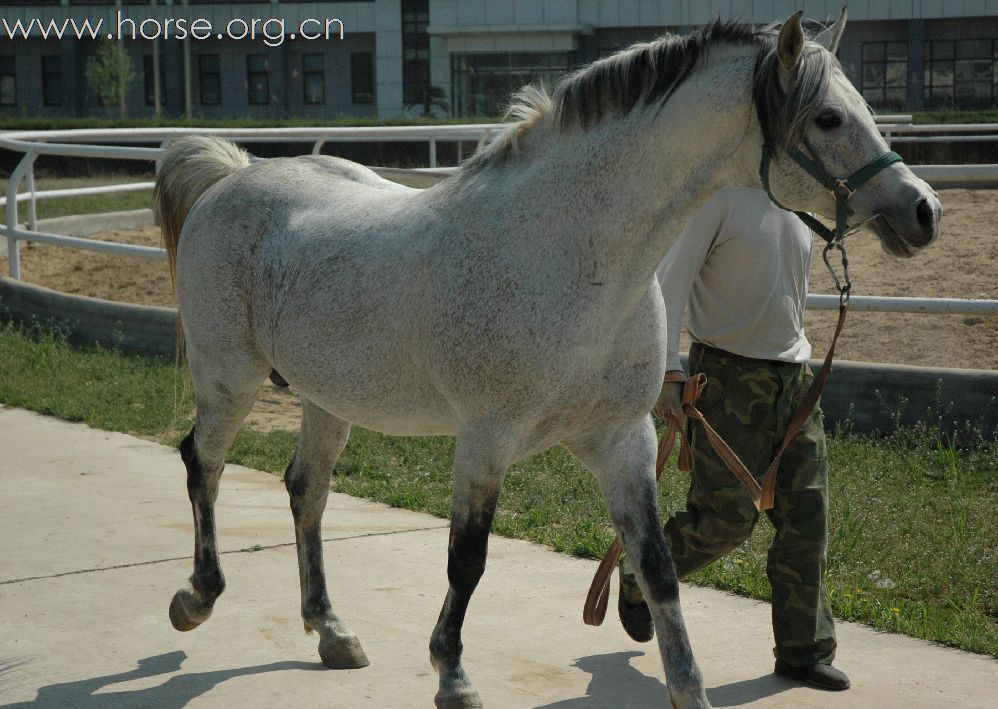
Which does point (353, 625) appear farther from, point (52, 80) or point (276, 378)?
point (52, 80)

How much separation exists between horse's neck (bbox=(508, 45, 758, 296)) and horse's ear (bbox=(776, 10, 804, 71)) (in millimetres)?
174

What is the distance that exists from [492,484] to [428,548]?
7.22 feet

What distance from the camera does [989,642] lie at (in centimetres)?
446

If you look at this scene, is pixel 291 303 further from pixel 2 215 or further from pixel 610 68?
pixel 2 215

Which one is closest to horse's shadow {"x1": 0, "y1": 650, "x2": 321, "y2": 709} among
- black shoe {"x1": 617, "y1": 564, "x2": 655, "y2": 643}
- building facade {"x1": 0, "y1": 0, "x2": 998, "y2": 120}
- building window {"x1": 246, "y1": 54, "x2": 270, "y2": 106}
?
black shoe {"x1": 617, "y1": 564, "x2": 655, "y2": 643}

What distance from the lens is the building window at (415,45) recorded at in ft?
151

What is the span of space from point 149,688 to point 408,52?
43741 mm

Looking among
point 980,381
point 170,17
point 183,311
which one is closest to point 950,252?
point 980,381

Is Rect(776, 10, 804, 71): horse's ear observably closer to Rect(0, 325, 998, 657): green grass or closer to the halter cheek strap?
the halter cheek strap

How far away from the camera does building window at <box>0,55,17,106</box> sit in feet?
163

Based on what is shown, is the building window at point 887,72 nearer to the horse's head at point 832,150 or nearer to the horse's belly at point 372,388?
the horse's belly at point 372,388

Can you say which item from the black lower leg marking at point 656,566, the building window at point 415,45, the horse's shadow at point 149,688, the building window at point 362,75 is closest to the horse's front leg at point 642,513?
the black lower leg marking at point 656,566

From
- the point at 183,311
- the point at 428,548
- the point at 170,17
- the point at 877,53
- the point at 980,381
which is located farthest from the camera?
the point at 170,17

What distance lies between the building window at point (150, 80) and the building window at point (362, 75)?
7.49m
